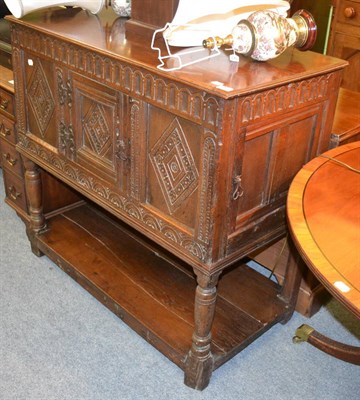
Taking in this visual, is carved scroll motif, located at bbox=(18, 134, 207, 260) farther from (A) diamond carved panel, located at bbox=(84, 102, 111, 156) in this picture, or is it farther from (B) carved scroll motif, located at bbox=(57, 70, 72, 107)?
(B) carved scroll motif, located at bbox=(57, 70, 72, 107)

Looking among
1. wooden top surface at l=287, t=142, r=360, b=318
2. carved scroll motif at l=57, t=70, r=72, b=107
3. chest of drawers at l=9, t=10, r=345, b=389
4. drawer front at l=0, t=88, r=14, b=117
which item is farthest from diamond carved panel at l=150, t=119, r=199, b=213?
drawer front at l=0, t=88, r=14, b=117

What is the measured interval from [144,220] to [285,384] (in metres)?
0.79

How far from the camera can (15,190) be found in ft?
8.98

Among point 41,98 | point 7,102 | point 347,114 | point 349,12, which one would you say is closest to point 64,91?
point 41,98

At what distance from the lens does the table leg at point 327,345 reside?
6.63 feet

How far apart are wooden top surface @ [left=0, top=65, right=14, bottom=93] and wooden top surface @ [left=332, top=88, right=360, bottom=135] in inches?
54.1

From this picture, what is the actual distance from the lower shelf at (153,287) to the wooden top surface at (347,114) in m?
0.73

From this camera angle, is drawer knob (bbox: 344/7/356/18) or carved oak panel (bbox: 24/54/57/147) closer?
carved oak panel (bbox: 24/54/57/147)

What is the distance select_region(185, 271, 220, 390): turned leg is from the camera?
1711 mm

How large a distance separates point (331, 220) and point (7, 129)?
1.72 m

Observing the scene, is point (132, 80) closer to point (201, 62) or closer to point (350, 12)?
point (201, 62)

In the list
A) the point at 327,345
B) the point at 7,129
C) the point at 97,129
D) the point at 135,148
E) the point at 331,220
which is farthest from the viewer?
the point at 7,129

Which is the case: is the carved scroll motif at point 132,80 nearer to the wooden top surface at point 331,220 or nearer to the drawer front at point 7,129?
the wooden top surface at point 331,220

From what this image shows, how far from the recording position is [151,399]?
188 cm
